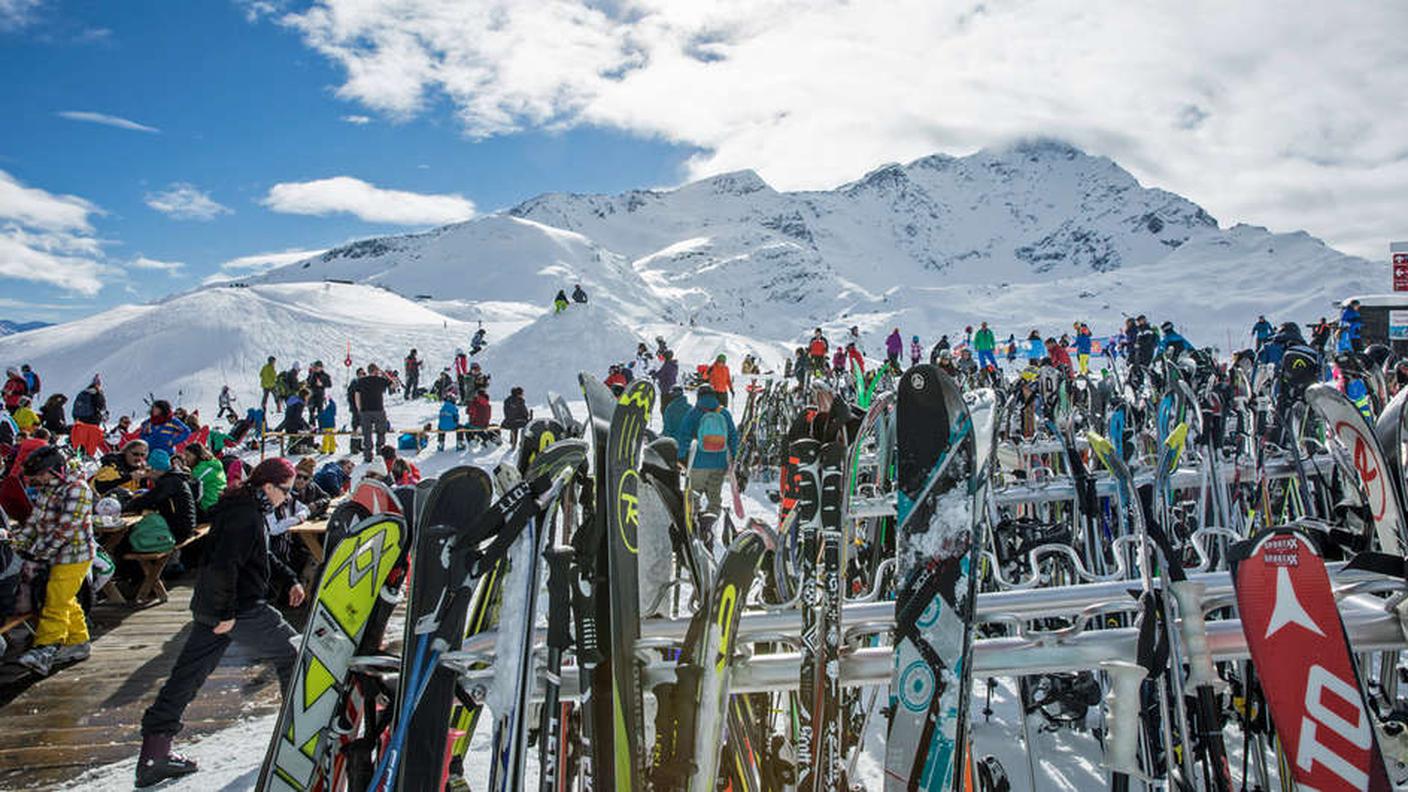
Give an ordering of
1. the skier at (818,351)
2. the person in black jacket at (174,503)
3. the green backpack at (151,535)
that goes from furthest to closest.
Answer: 1. the skier at (818,351)
2. the person in black jacket at (174,503)
3. the green backpack at (151,535)

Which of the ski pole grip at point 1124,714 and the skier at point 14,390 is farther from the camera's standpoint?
the skier at point 14,390

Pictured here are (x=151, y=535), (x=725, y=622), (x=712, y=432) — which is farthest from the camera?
(x=712, y=432)

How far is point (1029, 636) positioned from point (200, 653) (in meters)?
4.22

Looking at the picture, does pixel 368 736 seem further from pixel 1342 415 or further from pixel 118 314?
pixel 118 314

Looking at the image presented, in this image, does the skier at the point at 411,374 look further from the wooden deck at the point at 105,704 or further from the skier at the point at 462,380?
the wooden deck at the point at 105,704

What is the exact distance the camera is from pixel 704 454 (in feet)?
26.3

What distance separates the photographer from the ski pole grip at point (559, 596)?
1830 millimetres

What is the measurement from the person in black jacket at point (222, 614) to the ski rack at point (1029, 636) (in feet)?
9.35

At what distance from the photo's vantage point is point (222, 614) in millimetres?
4016

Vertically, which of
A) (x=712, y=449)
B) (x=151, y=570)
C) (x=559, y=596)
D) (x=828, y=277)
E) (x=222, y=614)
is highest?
(x=828, y=277)

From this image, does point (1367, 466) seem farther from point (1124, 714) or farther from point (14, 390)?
point (14, 390)

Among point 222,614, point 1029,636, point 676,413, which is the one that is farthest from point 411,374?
point 1029,636

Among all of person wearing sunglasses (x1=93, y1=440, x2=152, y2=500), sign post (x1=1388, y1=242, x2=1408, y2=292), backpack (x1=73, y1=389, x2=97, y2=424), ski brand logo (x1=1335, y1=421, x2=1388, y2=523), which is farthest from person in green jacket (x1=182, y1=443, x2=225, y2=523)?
sign post (x1=1388, y1=242, x2=1408, y2=292)

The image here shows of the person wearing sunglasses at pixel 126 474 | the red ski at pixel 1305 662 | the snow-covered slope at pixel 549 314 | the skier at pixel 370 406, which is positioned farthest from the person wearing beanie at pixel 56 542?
the snow-covered slope at pixel 549 314
